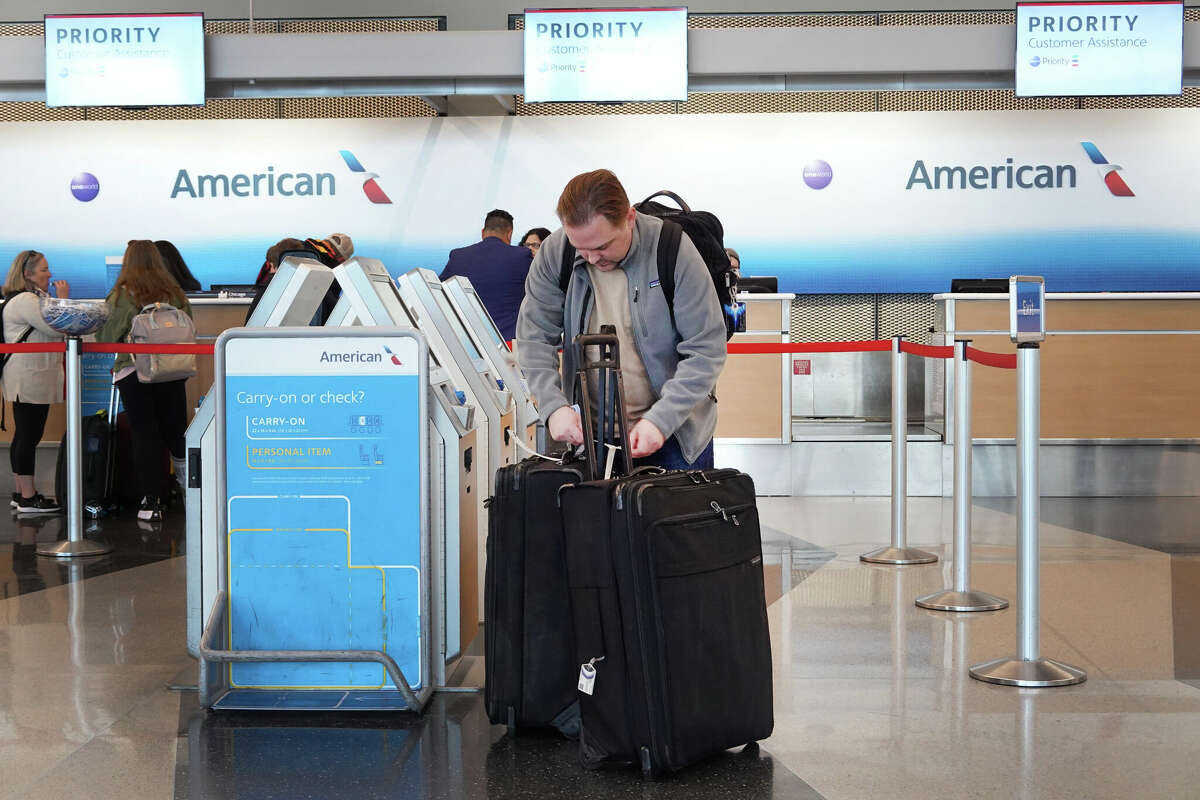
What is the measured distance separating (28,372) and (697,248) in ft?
15.6

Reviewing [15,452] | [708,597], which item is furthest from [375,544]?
[15,452]

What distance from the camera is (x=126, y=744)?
2.72m

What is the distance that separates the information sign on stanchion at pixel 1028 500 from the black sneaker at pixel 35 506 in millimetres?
5098

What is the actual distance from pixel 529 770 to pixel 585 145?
25.1ft

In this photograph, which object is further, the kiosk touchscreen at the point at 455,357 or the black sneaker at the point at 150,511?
the black sneaker at the point at 150,511

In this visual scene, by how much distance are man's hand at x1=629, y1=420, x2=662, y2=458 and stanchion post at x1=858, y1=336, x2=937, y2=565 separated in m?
2.62

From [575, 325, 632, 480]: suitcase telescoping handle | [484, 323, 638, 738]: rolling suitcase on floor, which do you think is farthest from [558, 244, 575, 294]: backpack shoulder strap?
[484, 323, 638, 738]: rolling suitcase on floor

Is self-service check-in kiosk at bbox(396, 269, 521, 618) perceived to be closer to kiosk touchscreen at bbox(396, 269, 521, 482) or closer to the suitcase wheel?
kiosk touchscreen at bbox(396, 269, 521, 482)

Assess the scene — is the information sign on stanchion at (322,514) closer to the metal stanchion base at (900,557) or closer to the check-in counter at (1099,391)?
the metal stanchion base at (900,557)

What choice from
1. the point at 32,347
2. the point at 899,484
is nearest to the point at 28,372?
the point at 32,347

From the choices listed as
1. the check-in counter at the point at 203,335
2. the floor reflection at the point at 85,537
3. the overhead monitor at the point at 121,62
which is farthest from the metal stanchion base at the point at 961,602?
the overhead monitor at the point at 121,62

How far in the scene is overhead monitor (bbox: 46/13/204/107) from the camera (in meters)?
7.54

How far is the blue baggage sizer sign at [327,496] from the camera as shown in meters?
2.94

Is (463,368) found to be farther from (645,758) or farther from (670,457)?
(645,758)
